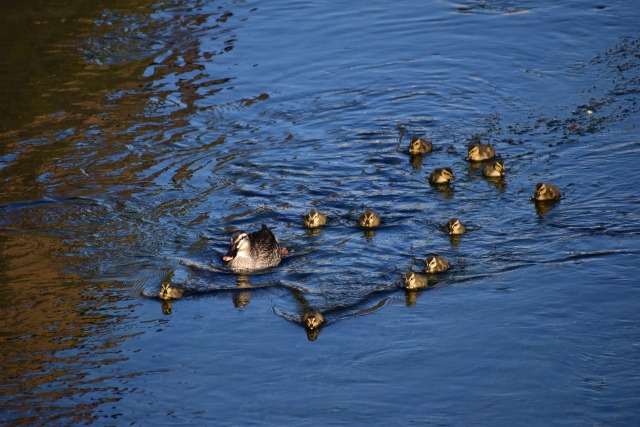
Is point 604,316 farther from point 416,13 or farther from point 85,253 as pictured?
point 416,13

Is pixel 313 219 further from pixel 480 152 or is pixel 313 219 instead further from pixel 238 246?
pixel 480 152

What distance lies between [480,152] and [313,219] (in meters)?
2.19

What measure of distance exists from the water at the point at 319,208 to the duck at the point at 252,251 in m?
0.15

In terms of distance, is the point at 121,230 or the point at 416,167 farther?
the point at 416,167

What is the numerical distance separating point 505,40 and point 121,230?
710cm

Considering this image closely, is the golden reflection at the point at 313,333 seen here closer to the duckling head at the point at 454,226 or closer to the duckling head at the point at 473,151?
the duckling head at the point at 454,226

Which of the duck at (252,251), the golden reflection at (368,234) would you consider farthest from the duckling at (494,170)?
the duck at (252,251)

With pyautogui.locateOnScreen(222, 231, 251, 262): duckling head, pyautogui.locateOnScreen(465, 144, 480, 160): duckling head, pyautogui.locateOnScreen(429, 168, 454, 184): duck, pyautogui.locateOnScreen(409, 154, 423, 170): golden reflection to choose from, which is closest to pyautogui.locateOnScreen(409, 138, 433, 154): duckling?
pyautogui.locateOnScreen(409, 154, 423, 170): golden reflection

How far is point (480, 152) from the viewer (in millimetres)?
10562

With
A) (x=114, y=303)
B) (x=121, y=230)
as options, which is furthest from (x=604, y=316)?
(x=121, y=230)

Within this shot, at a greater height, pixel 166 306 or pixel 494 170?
pixel 494 170

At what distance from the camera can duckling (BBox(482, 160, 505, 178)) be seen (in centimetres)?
1020

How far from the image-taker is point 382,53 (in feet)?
47.1

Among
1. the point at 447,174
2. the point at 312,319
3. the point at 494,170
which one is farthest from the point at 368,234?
the point at 312,319
